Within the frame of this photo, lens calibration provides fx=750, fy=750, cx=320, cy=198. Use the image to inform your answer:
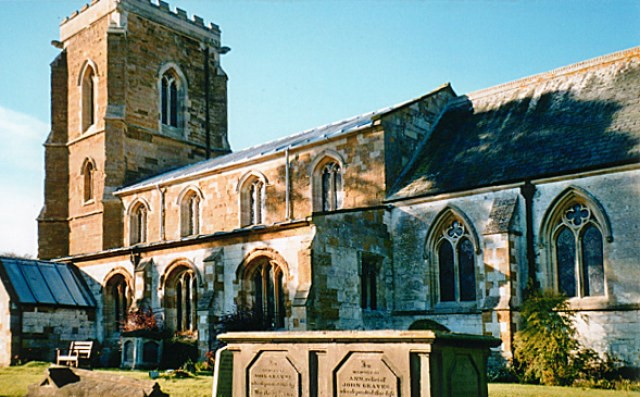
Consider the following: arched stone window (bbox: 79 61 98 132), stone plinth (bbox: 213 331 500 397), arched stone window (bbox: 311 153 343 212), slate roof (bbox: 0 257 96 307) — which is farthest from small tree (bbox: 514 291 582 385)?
arched stone window (bbox: 79 61 98 132)

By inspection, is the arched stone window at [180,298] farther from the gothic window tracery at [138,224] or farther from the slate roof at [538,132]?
the gothic window tracery at [138,224]

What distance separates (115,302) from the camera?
27.4m

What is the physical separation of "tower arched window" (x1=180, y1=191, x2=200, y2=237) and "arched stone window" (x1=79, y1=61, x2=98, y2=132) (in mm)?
9036

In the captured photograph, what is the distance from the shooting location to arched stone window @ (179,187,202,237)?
31141 mm

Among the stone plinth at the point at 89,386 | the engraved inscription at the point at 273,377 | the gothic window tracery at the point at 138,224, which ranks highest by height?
the gothic window tracery at the point at 138,224

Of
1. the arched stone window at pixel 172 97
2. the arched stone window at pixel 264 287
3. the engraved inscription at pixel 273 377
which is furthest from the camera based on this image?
the arched stone window at pixel 172 97

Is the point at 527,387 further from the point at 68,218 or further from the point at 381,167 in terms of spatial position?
the point at 68,218

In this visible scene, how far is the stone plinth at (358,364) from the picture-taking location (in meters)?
9.08

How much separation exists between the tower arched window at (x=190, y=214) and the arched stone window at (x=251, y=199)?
3143mm

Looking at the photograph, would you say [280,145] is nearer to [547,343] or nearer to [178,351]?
[178,351]

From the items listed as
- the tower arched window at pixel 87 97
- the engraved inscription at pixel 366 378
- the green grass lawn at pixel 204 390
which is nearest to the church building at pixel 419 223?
the green grass lawn at pixel 204 390

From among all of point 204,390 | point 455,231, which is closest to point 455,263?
point 455,231

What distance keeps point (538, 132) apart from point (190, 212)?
15.6 m

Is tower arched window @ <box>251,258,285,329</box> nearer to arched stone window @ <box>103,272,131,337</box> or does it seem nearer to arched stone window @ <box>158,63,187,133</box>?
arched stone window @ <box>103,272,131,337</box>
